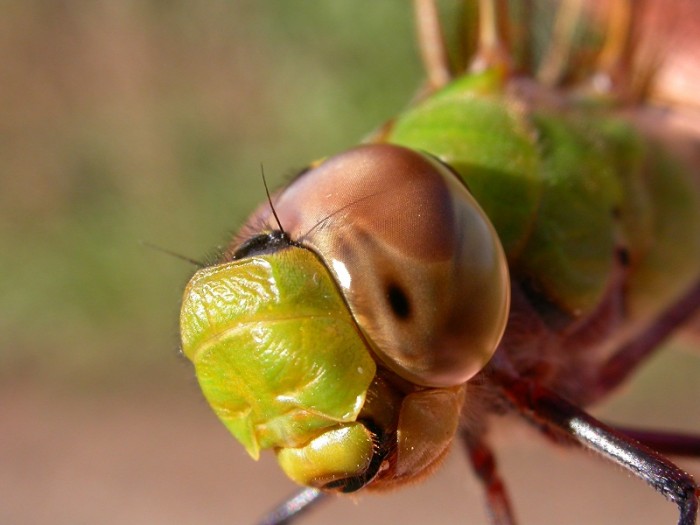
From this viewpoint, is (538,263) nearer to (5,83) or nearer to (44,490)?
(44,490)

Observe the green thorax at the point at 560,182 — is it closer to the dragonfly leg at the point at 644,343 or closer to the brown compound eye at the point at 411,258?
the dragonfly leg at the point at 644,343

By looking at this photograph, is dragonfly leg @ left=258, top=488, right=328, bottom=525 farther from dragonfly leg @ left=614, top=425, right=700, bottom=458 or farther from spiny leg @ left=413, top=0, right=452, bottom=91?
spiny leg @ left=413, top=0, right=452, bottom=91

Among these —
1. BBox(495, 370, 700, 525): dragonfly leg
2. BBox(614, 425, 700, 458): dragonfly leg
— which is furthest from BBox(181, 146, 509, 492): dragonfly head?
BBox(614, 425, 700, 458): dragonfly leg

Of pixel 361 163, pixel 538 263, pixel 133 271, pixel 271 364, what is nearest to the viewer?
pixel 271 364

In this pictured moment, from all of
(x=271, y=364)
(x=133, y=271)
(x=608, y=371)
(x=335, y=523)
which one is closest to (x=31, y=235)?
(x=133, y=271)

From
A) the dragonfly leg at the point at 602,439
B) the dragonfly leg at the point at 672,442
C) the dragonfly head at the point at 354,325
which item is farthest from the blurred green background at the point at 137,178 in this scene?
the dragonfly head at the point at 354,325

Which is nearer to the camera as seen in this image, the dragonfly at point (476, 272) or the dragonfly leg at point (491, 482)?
the dragonfly at point (476, 272)

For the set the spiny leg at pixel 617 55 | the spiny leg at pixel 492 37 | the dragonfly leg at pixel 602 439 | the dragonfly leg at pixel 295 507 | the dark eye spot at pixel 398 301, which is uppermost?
the dark eye spot at pixel 398 301
